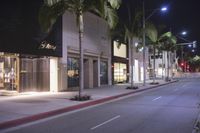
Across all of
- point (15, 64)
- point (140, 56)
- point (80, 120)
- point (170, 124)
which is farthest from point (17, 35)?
point (140, 56)

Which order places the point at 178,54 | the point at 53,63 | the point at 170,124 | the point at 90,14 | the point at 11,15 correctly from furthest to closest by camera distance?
1. the point at 178,54
2. the point at 90,14
3. the point at 53,63
4. the point at 11,15
5. the point at 170,124

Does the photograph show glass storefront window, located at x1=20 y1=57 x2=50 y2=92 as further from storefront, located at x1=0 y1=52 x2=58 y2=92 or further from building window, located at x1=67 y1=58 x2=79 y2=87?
building window, located at x1=67 y1=58 x2=79 y2=87

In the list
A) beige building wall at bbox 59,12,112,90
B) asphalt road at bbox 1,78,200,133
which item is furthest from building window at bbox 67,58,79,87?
asphalt road at bbox 1,78,200,133

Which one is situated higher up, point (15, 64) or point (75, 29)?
point (75, 29)

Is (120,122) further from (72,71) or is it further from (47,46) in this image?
(72,71)

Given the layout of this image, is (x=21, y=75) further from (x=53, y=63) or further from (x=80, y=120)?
(x=80, y=120)

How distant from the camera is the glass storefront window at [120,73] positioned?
49.4 meters

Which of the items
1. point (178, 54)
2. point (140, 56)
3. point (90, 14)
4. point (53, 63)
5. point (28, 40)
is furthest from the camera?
point (178, 54)

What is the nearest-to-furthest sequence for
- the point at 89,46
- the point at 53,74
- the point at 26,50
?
the point at 26,50 → the point at 53,74 → the point at 89,46

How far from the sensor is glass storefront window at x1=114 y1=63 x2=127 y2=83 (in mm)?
49406

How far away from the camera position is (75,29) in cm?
3522

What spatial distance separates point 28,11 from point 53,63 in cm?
567

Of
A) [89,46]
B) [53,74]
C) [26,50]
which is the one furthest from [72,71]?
[26,50]

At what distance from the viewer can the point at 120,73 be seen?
51.5 m
